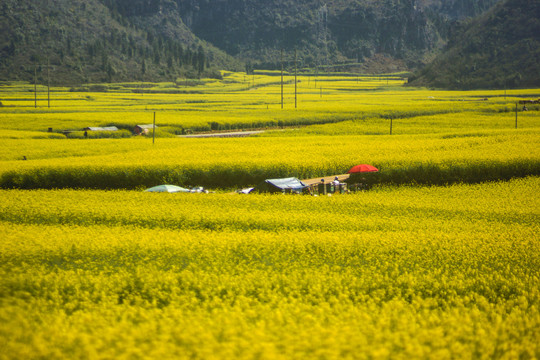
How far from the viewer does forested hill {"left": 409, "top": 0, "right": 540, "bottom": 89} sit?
450ft

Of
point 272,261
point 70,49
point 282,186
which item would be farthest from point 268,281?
point 70,49

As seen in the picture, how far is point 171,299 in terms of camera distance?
1310 cm

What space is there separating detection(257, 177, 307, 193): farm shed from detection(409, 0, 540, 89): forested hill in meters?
115

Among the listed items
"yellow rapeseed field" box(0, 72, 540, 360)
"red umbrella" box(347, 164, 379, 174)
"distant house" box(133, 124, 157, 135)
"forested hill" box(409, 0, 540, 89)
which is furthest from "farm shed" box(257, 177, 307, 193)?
"forested hill" box(409, 0, 540, 89)

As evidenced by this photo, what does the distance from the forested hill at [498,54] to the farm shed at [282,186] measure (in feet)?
376

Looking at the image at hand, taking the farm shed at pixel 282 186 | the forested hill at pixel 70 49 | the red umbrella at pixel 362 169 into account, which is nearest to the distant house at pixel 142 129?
the red umbrella at pixel 362 169

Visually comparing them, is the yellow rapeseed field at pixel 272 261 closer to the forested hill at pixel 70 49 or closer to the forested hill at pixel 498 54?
the forested hill at pixel 498 54

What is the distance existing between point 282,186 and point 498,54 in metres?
130

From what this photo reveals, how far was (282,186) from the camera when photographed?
30453mm

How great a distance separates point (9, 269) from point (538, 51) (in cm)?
14618

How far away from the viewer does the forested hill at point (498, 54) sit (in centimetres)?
13725

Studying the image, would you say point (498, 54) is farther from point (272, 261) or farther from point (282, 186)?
point (272, 261)

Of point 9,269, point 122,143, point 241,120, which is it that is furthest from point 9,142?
point 9,269

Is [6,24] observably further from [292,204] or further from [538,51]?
[292,204]
